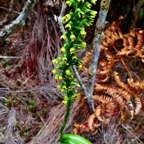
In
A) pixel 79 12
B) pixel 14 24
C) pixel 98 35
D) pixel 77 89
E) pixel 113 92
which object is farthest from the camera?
pixel 14 24

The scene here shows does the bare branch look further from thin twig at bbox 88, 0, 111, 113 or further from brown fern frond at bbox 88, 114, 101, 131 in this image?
brown fern frond at bbox 88, 114, 101, 131

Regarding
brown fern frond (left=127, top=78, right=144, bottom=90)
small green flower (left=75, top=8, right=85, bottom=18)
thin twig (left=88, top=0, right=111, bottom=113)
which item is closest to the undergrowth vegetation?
brown fern frond (left=127, top=78, right=144, bottom=90)

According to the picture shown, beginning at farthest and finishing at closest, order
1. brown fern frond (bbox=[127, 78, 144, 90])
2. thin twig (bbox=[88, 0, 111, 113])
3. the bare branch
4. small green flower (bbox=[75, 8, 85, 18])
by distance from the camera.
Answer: the bare branch < brown fern frond (bbox=[127, 78, 144, 90]) < thin twig (bbox=[88, 0, 111, 113]) < small green flower (bbox=[75, 8, 85, 18])

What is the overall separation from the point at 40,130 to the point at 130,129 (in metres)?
0.61

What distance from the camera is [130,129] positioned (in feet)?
7.18

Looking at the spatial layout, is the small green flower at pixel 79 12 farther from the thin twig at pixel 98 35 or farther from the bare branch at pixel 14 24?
the bare branch at pixel 14 24

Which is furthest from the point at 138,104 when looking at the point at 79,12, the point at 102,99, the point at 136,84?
the point at 79,12

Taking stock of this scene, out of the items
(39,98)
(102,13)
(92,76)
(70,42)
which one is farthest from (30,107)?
(70,42)

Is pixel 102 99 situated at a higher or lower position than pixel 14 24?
lower

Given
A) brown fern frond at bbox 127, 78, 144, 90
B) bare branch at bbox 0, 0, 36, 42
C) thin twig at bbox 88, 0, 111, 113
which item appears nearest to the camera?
thin twig at bbox 88, 0, 111, 113

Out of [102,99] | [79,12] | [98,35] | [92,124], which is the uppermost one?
[79,12]

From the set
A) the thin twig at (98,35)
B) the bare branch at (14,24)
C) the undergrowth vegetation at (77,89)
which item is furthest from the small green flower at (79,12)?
the bare branch at (14,24)

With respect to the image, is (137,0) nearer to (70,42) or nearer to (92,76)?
(92,76)

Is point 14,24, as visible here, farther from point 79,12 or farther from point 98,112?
point 79,12
